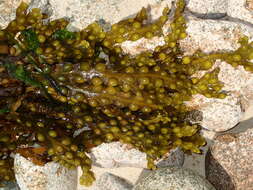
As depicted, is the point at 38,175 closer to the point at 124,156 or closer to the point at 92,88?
the point at 124,156

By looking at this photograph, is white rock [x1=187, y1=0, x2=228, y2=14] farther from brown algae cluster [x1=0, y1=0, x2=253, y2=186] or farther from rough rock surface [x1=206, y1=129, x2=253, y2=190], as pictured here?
rough rock surface [x1=206, y1=129, x2=253, y2=190]

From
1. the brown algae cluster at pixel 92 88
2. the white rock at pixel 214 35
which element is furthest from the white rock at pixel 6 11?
the white rock at pixel 214 35

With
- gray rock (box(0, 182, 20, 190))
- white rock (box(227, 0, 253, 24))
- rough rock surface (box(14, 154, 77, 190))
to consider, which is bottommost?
gray rock (box(0, 182, 20, 190))

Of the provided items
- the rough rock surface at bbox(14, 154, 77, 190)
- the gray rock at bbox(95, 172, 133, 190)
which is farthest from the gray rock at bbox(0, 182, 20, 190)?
the gray rock at bbox(95, 172, 133, 190)

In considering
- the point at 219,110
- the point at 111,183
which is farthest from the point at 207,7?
the point at 111,183

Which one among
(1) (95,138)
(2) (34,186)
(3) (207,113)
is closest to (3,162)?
(2) (34,186)

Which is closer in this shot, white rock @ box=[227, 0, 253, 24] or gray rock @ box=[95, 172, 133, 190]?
gray rock @ box=[95, 172, 133, 190]

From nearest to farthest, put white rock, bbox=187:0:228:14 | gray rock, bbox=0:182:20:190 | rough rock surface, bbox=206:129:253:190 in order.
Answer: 1. rough rock surface, bbox=206:129:253:190
2. white rock, bbox=187:0:228:14
3. gray rock, bbox=0:182:20:190
